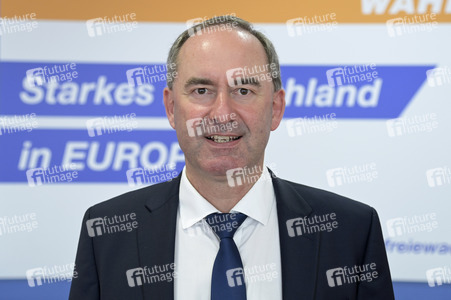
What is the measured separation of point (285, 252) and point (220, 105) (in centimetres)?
41

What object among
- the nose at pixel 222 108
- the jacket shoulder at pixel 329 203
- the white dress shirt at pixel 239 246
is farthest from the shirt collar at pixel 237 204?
the nose at pixel 222 108

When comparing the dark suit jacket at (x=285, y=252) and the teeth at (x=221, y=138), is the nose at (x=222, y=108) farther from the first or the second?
the dark suit jacket at (x=285, y=252)

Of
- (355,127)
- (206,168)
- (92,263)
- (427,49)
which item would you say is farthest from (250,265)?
(427,49)

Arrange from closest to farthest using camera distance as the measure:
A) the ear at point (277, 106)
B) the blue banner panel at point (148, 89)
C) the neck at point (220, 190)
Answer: the neck at point (220, 190) < the ear at point (277, 106) < the blue banner panel at point (148, 89)

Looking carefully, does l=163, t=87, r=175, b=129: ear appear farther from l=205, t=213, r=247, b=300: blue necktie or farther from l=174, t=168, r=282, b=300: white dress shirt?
l=205, t=213, r=247, b=300: blue necktie

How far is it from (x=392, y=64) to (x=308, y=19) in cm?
55

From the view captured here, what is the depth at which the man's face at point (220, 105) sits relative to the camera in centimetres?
143

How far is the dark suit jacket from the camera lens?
1.41 meters

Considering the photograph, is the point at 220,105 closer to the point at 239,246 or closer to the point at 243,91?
the point at 243,91

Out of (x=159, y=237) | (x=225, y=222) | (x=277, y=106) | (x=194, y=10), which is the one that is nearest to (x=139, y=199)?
(x=159, y=237)

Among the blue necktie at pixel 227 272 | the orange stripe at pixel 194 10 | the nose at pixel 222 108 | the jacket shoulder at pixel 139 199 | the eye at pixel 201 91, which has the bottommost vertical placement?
the blue necktie at pixel 227 272

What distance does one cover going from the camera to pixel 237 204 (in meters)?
1.48

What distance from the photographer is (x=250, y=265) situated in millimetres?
1447

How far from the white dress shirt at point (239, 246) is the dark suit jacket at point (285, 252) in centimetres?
3
